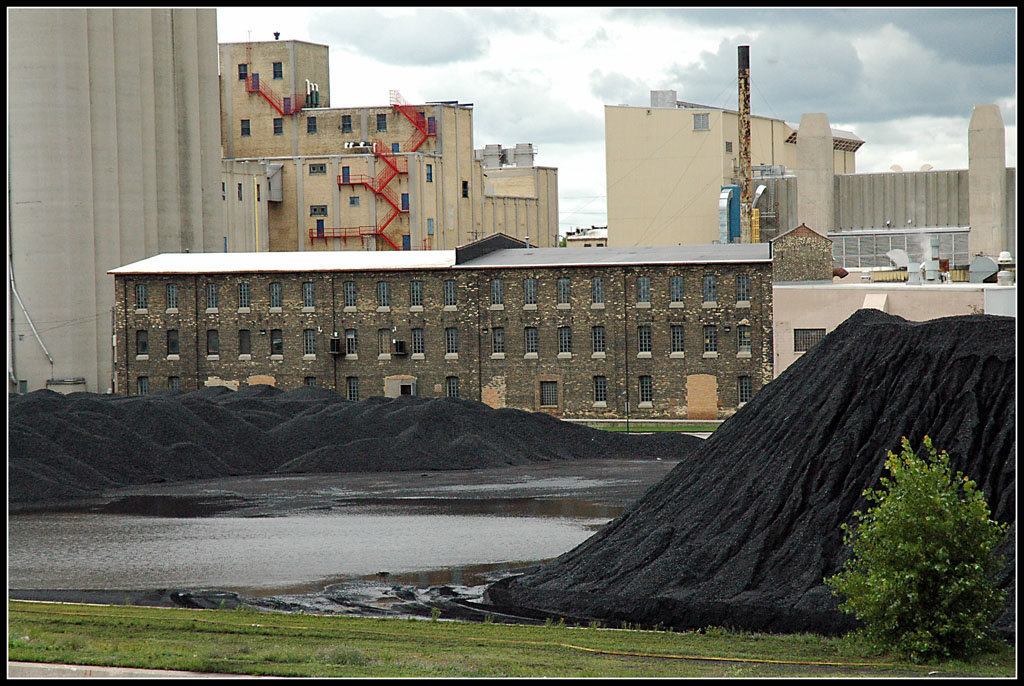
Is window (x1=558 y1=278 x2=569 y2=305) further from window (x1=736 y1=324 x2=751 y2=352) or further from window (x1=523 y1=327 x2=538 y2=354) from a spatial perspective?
window (x1=736 y1=324 x2=751 y2=352)

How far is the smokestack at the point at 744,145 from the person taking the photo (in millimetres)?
73000

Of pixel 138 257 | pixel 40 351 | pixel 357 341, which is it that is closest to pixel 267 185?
pixel 138 257

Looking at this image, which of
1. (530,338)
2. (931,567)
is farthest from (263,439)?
(931,567)

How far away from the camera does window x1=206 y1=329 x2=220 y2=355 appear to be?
2219 inches

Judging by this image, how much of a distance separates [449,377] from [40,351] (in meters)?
21.3

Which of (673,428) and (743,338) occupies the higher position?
(743,338)

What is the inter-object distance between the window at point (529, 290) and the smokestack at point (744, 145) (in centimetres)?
2274

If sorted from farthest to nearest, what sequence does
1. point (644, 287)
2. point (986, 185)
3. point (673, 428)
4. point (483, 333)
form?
point (986, 185) < point (483, 333) < point (644, 287) < point (673, 428)

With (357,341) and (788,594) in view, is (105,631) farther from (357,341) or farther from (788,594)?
(357,341)

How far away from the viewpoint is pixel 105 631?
50.5ft

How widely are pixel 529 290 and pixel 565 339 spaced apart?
260cm

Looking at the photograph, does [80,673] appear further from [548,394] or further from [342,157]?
[342,157]

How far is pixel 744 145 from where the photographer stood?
241 ft

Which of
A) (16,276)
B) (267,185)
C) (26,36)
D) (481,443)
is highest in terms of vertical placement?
(26,36)
